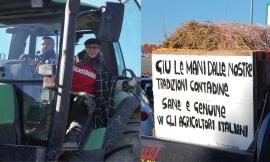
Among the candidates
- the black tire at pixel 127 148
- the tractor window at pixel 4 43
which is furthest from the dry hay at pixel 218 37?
the tractor window at pixel 4 43

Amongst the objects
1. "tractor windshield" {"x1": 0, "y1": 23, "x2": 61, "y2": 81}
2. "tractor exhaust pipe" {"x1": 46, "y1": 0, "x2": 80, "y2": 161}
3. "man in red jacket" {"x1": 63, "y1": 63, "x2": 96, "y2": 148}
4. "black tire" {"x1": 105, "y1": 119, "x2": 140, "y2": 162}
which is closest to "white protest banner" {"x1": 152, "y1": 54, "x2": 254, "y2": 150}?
"black tire" {"x1": 105, "y1": 119, "x2": 140, "y2": 162}

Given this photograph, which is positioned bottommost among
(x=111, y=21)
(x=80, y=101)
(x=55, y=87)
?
(x=80, y=101)

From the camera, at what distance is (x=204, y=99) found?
12.5 ft

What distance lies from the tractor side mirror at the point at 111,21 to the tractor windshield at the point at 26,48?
45cm

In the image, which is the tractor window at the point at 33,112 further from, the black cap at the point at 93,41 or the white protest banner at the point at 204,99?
the white protest banner at the point at 204,99

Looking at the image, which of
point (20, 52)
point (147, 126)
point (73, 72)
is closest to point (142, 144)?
point (147, 126)

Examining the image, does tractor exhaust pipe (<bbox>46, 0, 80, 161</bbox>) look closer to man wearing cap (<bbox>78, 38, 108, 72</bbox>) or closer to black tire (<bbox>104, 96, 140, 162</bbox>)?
man wearing cap (<bbox>78, 38, 108, 72</bbox>)

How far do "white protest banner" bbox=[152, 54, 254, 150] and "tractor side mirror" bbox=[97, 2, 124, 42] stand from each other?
528 millimetres

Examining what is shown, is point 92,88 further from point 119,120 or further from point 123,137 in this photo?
point 123,137

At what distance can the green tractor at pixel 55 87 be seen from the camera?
369 centimetres

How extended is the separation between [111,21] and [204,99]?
0.91m

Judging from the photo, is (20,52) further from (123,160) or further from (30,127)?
(123,160)

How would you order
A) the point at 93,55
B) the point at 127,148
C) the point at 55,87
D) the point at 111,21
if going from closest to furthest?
the point at 111,21 → the point at 93,55 → the point at 55,87 → the point at 127,148

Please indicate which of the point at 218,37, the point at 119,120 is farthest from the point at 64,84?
the point at 218,37
